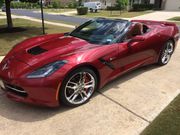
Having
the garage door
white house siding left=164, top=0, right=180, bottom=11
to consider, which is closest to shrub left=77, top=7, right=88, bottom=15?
white house siding left=164, top=0, right=180, bottom=11

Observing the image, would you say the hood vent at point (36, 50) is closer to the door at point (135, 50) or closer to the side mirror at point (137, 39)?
the door at point (135, 50)

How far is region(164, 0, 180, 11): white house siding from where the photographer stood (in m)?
35.1

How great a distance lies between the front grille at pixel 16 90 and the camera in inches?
119

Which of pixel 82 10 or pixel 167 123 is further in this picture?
pixel 82 10

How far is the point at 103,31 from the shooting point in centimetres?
414

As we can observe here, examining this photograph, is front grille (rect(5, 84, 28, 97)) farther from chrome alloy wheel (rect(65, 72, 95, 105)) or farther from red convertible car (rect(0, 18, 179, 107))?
chrome alloy wheel (rect(65, 72, 95, 105))

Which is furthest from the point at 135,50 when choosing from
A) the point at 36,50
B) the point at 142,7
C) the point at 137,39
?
the point at 142,7

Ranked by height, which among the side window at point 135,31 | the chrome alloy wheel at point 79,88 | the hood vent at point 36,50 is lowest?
the chrome alloy wheel at point 79,88

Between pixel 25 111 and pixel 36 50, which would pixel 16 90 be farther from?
pixel 36 50

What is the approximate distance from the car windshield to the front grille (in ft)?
4.90

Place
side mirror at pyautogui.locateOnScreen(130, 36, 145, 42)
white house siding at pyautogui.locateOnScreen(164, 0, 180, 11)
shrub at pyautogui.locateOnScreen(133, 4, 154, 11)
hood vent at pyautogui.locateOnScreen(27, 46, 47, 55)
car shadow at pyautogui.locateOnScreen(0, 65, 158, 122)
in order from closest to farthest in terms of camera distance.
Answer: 1. car shadow at pyautogui.locateOnScreen(0, 65, 158, 122)
2. hood vent at pyautogui.locateOnScreen(27, 46, 47, 55)
3. side mirror at pyautogui.locateOnScreen(130, 36, 145, 42)
4. white house siding at pyautogui.locateOnScreen(164, 0, 180, 11)
5. shrub at pyautogui.locateOnScreen(133, 4, 154, 11)

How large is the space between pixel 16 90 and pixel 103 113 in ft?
4.34

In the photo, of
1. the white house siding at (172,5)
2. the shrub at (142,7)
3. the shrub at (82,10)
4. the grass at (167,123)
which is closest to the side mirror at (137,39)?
the grass at (167,123)

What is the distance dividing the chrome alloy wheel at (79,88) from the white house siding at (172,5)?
119 ft
